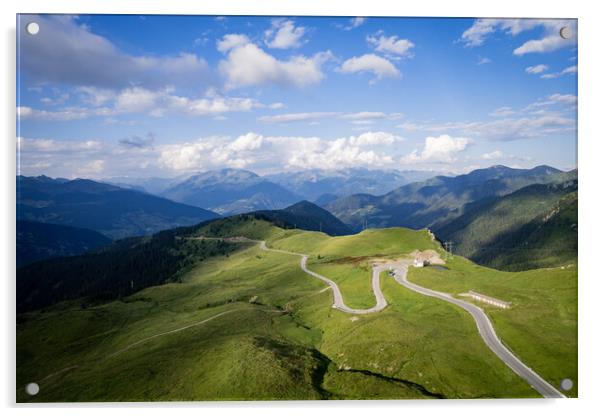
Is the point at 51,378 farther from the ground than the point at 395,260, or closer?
closer

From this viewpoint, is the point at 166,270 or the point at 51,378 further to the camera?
the point at 166,270

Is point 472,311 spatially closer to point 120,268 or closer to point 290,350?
point 290,350

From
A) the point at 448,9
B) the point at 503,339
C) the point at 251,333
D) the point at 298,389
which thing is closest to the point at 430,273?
the point at 503,339

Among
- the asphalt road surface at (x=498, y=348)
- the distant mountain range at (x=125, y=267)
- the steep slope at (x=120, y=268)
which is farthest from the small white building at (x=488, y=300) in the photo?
the distant mountain range at (x=125, y=267)

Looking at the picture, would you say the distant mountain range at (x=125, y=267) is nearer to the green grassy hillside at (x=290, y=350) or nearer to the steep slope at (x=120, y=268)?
the steep slope at (x=120, y=268)

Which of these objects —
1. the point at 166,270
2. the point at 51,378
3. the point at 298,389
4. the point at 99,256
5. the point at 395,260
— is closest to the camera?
the point at 298,389

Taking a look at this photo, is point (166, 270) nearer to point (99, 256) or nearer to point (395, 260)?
point (99, 256)
